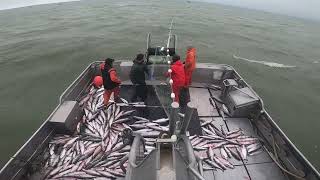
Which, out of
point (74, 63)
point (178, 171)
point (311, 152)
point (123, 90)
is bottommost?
point (311, 152)

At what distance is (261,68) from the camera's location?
968 inches

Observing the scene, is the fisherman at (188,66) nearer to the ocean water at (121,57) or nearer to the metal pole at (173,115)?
the metal pole at (173,115)

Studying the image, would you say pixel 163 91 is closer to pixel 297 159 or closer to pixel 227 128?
pixel 227 128

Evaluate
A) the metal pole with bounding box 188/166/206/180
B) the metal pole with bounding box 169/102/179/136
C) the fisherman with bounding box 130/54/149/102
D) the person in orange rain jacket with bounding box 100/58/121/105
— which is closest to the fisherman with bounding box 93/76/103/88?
the person in orange rain jacket with bounding box 100/58/121/105

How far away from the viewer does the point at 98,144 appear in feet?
24.5

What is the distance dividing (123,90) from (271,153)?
240 inches

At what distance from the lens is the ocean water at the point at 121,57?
45.7 feet

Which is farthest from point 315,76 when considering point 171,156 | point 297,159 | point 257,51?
point 171,156

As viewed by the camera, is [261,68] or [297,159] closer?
[297,159]

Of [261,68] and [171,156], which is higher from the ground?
[171,156]

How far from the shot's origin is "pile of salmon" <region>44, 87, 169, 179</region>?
6520 mm

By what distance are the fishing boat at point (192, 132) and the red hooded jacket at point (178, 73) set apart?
58cm

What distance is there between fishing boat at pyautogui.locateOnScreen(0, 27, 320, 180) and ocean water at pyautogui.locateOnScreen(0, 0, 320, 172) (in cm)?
469

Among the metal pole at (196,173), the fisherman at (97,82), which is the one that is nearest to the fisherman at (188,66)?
the fisherman at (97,82)
